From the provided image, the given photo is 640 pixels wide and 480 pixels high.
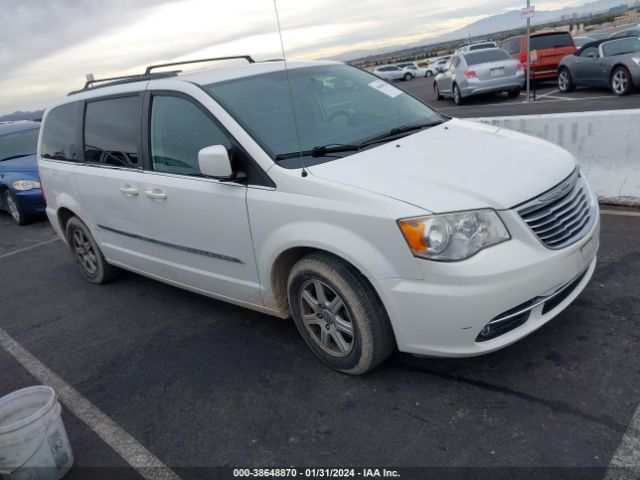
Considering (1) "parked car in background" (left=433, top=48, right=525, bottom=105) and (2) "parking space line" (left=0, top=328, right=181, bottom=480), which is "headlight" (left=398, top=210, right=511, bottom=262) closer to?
(2) "parking space line" (left=0, top=328, right=181, bottom=480)

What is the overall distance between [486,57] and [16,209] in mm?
12507

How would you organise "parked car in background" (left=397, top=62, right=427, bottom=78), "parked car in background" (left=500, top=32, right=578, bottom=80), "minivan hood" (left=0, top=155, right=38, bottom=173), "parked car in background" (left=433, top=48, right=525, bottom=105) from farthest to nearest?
"parked car in background" (left=397, top=62, right=427, bottom=78)
"parked car in background" (left=500, top=32, right=578, bottom=80)
"parked car in background" (left=433, top=48, right=525, bottom=105)
"minivan hood" (left=0, top=155, right=38, bottom=173)

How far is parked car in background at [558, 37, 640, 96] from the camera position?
508 inches

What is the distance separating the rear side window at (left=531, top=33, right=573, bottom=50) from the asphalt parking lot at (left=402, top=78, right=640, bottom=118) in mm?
1261

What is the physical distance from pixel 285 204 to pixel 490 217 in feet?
3.64

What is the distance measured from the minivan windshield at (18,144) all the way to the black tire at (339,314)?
28.2ft

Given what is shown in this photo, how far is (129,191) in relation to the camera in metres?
4.31

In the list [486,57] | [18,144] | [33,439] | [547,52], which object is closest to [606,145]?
[33,439]

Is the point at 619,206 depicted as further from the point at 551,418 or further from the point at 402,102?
the point at 551,418

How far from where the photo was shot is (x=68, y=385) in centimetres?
381

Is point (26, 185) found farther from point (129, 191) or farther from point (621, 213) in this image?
point (621, 213)

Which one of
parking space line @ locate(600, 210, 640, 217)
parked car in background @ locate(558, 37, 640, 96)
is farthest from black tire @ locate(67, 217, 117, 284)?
parked car in background @ locate(558, 37, 640, 96)

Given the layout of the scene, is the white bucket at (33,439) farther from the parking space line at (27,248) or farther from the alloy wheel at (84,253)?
the parking space line at (27,248)

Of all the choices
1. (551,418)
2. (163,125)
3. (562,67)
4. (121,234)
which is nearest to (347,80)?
(163,125)
